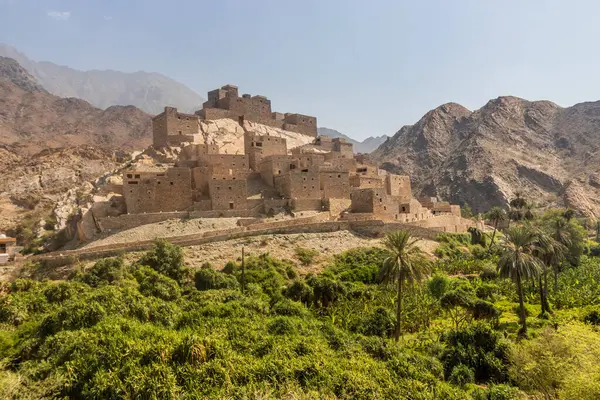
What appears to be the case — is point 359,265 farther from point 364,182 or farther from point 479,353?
point 364,182

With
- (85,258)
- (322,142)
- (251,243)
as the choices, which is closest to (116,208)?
(85,258)

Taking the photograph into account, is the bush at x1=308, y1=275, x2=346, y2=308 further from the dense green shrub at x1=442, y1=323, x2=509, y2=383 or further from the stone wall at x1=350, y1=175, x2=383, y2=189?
the stone wall at x1=350, y1=175, x2=383, y2=189

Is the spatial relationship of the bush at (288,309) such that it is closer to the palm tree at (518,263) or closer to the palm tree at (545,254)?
the palm tree at (518,263)

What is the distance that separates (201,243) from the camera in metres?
35.3

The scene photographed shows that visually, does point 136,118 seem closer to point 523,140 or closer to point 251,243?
point 251,243

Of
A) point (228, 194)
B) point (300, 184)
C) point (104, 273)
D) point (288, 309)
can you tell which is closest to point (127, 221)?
point (228, 194)

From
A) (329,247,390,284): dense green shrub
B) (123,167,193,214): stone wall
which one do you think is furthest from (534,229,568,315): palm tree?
(123,167,193,214): stone wall

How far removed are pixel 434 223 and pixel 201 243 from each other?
30.1 m

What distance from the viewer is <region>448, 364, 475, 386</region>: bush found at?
705 inches

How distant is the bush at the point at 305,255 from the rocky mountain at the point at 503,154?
7738 centimetres

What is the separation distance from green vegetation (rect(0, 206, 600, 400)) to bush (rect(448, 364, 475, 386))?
56 millimetres

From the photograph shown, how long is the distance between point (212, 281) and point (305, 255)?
10.5m

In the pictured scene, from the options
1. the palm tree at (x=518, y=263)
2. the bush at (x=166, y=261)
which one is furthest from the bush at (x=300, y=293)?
the palm tree at (x=518, y=263)

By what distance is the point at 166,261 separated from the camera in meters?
30.0
